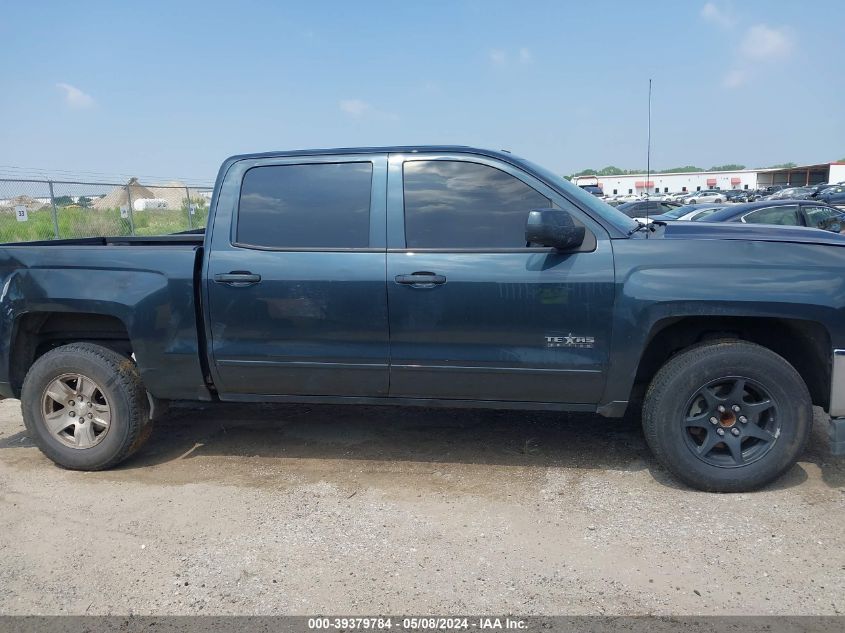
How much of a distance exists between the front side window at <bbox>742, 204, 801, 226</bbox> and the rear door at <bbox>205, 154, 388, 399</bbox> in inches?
350

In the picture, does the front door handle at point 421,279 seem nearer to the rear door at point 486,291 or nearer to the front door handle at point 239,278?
the rear door at point 486,291

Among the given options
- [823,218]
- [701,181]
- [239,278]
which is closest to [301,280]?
[239,278]

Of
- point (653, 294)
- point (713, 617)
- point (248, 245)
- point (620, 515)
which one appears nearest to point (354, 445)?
point (248, 245)

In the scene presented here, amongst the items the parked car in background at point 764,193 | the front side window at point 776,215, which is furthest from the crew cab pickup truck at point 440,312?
the parked car in background at point 764,193

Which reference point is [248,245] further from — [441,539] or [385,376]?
[441,539]

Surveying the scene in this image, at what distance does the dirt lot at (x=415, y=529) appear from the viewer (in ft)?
9.07

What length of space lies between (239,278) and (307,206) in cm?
59

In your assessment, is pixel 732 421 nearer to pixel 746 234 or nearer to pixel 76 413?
pixel 746 234

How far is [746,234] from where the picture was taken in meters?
3.74

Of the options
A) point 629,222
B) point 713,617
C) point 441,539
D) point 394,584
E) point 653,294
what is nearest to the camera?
point 713,617

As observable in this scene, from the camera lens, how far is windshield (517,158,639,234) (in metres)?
3.68

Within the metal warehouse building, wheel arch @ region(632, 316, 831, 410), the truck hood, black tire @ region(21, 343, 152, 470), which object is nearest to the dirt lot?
black tire @ region(21, 343, 152, 470)

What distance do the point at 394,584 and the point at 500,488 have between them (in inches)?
42.2

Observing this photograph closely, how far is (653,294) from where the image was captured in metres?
3.44
